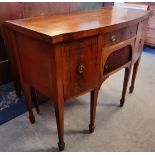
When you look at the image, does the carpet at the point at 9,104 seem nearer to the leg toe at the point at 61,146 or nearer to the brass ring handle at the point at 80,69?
the leg toe at the point at 61,146

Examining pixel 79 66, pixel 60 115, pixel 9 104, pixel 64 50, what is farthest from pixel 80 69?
pixel 9 104

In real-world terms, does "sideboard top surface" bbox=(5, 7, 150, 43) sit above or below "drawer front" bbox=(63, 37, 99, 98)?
above

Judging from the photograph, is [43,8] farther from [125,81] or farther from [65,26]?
[125,81]

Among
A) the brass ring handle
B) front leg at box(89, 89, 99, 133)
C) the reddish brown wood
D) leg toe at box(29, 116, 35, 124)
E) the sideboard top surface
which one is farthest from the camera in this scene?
leg toe at box(29, 116, 35, 124)

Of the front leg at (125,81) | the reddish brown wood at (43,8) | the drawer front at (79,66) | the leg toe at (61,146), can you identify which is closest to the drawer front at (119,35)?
the drawer front at (79,66)

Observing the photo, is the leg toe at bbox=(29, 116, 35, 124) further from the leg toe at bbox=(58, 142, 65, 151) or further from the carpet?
the leg toe at bbox=(58, 142, 65, 151)

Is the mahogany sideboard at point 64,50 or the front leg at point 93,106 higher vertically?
the mahogany sideboard at point 64,50

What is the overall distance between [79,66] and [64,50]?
159mm

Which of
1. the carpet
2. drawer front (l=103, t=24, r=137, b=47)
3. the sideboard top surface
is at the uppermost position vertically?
the sideboard top surface

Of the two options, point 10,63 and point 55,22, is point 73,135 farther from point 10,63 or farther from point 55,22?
point 55,22

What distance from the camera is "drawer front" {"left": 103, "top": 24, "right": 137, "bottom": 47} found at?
1.14 meters

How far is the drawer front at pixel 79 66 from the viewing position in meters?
0.99

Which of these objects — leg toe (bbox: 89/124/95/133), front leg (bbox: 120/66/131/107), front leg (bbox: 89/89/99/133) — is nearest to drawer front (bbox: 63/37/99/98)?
front leg (bbox: 89/89/99/133)

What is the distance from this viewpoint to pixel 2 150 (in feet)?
4.31
